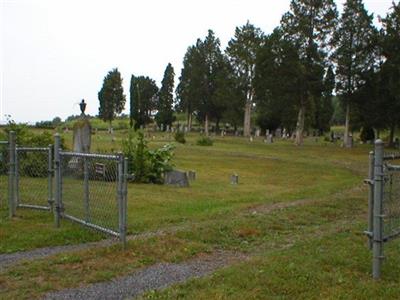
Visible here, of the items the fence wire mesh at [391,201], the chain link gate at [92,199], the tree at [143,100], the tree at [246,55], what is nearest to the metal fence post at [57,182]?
the chain link gate at [92,199]

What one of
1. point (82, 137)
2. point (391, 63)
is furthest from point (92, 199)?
point (391, 63)

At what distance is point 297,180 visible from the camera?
23844 mm

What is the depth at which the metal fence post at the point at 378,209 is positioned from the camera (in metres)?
6.39

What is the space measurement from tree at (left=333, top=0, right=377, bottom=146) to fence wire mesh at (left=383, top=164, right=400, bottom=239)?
2054 inches

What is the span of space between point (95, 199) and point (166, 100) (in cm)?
9672

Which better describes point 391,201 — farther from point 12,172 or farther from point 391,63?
point 391,63

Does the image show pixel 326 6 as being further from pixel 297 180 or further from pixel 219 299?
pixel 219 299

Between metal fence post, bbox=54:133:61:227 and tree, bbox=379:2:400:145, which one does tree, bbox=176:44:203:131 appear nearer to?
tree, bbox=379:2:400:145

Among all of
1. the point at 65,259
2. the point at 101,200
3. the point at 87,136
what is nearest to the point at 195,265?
the point at 65,259

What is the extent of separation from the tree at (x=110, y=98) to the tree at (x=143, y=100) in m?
2.61

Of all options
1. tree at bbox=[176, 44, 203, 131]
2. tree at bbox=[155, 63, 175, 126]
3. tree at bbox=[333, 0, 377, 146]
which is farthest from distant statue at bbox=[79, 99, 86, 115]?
Result: tree at bbox=[155, 63, 175, 126]

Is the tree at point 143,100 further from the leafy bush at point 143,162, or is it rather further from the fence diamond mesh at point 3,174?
the fence diamond mesh at point 3,174

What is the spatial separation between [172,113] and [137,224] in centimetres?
9694

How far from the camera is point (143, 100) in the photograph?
113812mm
